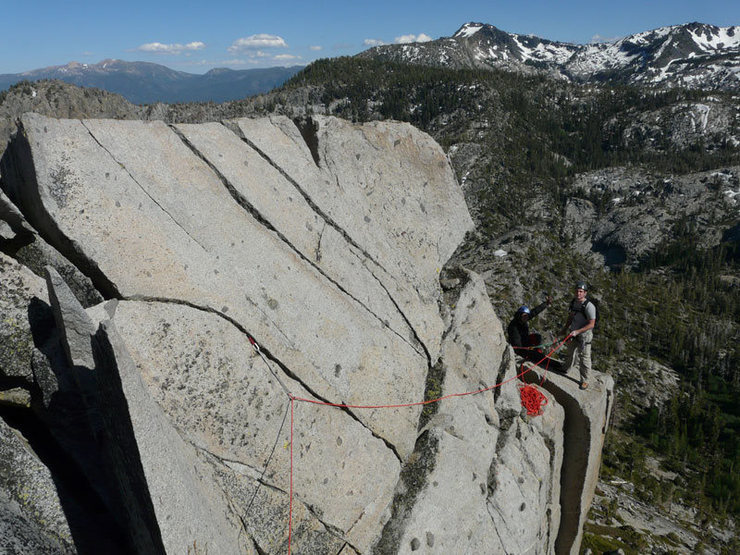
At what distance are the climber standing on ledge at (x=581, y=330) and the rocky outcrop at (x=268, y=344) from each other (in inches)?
122

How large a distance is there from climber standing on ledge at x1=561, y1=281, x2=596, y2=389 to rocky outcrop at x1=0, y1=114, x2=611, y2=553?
3.09 m

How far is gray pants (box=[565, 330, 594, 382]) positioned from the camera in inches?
675

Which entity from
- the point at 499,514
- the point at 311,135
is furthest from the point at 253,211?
the point at 499,514

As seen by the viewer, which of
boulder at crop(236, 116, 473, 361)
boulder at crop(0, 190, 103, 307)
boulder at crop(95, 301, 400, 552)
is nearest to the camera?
boulder at crop(0, 190, 103, 307)

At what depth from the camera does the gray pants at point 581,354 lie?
17.2 m

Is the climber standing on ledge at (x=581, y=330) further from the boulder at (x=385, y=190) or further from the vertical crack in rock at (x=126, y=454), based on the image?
the vertical crack in rock at (x=126, y=454)

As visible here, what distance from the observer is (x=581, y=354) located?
1766cm

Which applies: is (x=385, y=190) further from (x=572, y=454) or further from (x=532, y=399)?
(x=572, y=454)

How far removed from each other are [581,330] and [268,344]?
38.1 feet

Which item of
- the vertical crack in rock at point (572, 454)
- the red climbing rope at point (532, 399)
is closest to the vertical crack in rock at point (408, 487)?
the red climbing rope at point (532, 399)

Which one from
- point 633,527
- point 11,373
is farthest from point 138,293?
point 633,527

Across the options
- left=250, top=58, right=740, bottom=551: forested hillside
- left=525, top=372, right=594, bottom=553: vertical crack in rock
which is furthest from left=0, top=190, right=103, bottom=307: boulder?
left=525, top=372, right=594, bottom=553: vertical crack in rock

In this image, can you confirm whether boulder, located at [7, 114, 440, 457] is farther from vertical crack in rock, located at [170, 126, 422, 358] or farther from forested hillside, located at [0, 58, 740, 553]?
forested hillside, located at [0, 58, 740, 553]

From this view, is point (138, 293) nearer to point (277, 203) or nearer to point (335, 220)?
point (277, 203)
